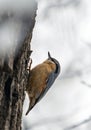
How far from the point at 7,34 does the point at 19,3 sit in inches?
8.3

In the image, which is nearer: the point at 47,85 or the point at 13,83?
the point at 13,83

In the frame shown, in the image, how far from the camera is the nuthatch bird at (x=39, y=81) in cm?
428

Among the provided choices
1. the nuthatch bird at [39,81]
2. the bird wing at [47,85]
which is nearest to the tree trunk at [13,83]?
the nuthatch bird at [39,81]

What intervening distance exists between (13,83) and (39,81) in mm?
1250

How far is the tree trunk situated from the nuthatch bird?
0.70 meters

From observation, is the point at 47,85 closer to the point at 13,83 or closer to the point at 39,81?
the point at 39,81

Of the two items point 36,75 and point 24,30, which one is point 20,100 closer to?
point 24,30

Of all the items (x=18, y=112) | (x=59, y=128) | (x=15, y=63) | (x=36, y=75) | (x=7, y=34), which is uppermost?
(x=7, y=34)

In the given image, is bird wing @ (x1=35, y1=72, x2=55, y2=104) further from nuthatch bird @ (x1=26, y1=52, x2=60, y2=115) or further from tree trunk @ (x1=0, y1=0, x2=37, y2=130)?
tree trunk @ (x1=0, y1=0, x2=37, y2=130)

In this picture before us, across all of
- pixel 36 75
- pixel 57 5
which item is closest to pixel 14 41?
pixel 36 75

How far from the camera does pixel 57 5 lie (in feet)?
19.7

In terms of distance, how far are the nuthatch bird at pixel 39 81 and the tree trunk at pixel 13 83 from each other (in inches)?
27.6

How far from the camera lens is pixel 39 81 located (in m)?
4.50

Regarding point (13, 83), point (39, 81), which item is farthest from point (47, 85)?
point (13, 83)
